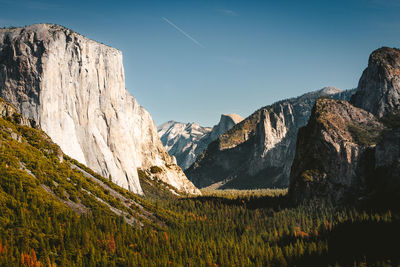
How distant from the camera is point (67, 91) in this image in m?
168

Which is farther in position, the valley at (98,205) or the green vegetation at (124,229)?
the valley at (98,205)

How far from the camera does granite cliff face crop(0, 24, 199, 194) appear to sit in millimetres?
153125

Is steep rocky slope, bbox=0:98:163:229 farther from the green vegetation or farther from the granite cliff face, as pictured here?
the granite cliff face

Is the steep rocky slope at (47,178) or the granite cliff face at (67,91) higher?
the granite cliff face at (67,91)

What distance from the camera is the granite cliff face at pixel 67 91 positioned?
153 meters

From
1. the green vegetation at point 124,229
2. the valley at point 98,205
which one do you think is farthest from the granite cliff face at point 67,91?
the green vegetation at point 124,229

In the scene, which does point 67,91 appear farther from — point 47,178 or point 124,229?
point 124,229

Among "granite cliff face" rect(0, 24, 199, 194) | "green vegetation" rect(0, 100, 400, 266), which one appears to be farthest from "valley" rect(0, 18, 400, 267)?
"granite cliff face" rect(0, 24, 199, 194)

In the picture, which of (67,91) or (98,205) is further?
(67,91)

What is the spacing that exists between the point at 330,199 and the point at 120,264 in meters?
136

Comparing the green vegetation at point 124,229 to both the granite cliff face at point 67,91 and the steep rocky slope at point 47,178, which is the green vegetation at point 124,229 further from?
the granite cliff face at point 67,91

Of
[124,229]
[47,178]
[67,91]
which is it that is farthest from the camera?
[67,91]

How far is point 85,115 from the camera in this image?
177 m

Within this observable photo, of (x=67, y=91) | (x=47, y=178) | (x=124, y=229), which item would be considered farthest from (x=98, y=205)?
(x=67, y=91)
